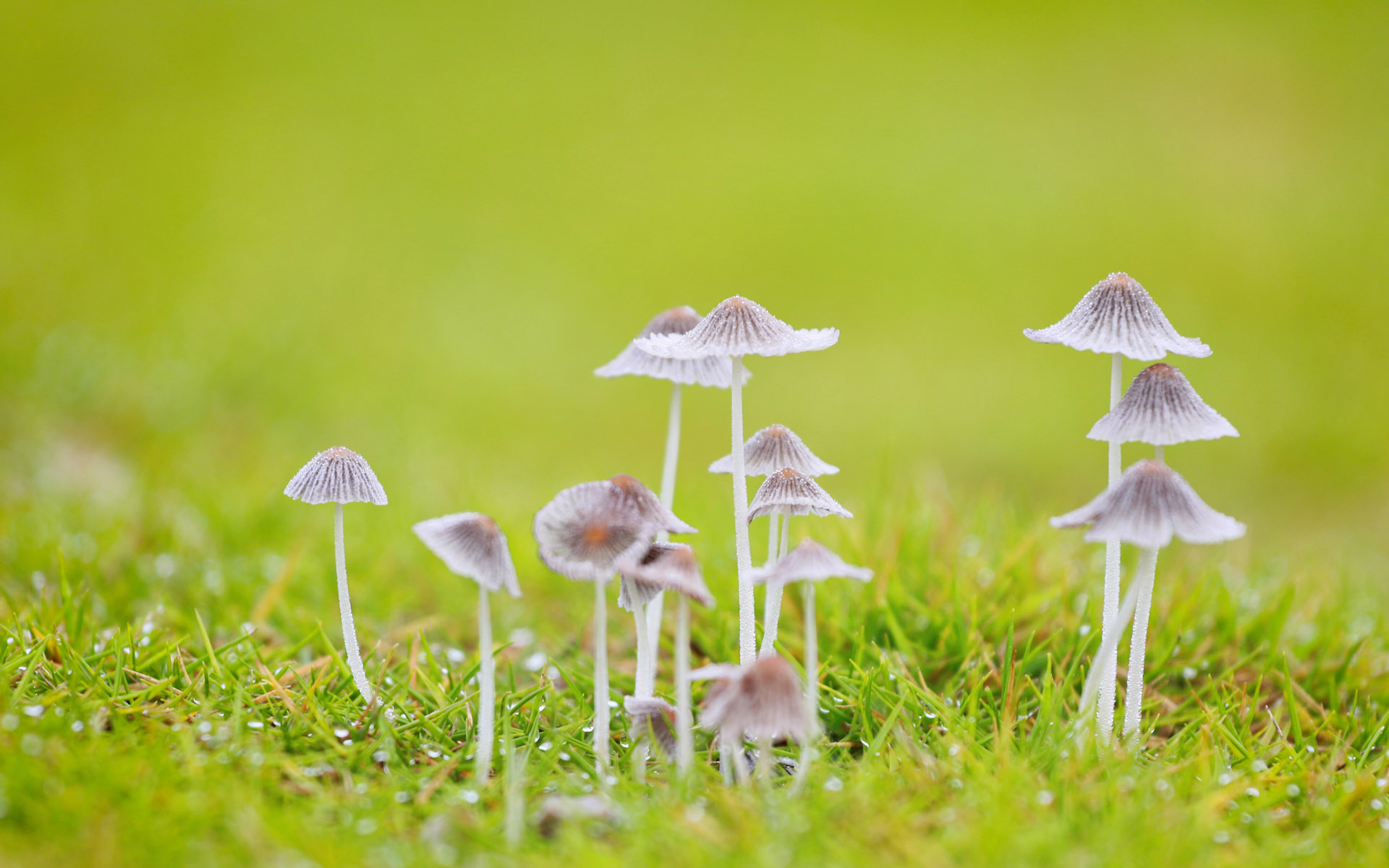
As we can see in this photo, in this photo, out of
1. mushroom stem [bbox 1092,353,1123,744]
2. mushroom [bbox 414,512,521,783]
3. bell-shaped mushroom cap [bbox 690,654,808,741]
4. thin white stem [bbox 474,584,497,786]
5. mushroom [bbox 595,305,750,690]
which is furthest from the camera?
mushroom [bbox 595,305,750,690]

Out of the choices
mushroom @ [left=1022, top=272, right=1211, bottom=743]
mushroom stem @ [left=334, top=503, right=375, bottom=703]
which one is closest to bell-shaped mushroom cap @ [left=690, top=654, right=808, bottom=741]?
mushroom @ [left=1022, top=272, right=1211, bottom=743]

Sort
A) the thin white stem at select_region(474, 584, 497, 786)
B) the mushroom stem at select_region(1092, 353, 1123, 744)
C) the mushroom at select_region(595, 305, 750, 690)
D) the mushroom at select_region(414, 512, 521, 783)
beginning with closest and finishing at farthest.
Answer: the mushroom at select_region(414, 512, 521, 783), the thin white stem at select_region(474, 584, 497, 786), the mushroom stem at select_region(1092, 353, 1123, 744), the mushroom at select_region(595, 305, 750, 690)

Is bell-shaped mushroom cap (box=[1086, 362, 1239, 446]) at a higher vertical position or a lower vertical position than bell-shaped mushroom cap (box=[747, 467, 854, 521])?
higher

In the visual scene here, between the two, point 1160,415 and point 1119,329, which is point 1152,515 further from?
point 1119,329

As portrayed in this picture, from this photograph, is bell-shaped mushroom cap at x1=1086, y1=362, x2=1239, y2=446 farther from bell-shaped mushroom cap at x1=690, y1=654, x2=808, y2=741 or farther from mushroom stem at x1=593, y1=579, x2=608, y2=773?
mushroom stem at x1=593, y1=579, x2=608, y2=773

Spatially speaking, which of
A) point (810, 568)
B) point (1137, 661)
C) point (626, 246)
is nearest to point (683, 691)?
point (810, 568)

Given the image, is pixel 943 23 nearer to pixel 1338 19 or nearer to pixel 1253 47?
pixel 1253 47
